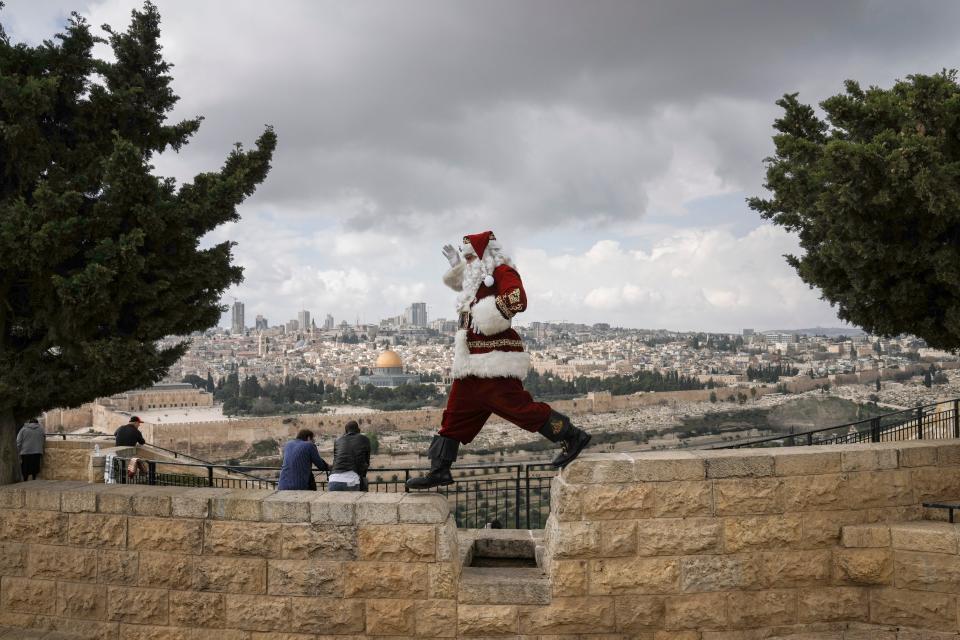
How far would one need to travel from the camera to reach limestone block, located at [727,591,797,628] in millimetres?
3641

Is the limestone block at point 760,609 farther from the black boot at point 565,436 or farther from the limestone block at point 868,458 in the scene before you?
the black boot at point 565,436

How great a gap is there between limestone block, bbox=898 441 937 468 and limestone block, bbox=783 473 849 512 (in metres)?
0.44

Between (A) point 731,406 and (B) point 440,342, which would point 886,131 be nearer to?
(A) point 731,406

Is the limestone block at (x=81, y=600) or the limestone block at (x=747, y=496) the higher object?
the limestone block at (x=747, y=496)

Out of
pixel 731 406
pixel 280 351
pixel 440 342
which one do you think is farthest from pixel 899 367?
pixel 280 351

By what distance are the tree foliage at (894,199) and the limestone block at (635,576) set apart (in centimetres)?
310

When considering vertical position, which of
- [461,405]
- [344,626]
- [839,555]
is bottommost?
[344,626]

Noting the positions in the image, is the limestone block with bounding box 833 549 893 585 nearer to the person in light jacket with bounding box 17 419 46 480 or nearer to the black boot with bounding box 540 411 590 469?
the black boot with bounding box 540 411 590 469

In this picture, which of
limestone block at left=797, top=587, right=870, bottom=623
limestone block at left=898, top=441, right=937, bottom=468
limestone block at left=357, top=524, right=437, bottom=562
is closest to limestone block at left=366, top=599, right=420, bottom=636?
limestone block at left=357, top=524, right=437, bottom=562

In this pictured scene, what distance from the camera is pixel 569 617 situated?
3562 millimetres

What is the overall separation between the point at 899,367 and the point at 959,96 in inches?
4355

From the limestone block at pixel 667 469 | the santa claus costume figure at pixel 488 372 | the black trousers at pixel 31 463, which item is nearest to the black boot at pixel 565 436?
the santa claus costume figure at pixel 488 372

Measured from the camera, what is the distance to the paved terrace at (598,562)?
359 centimetres

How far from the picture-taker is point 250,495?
3814mm
